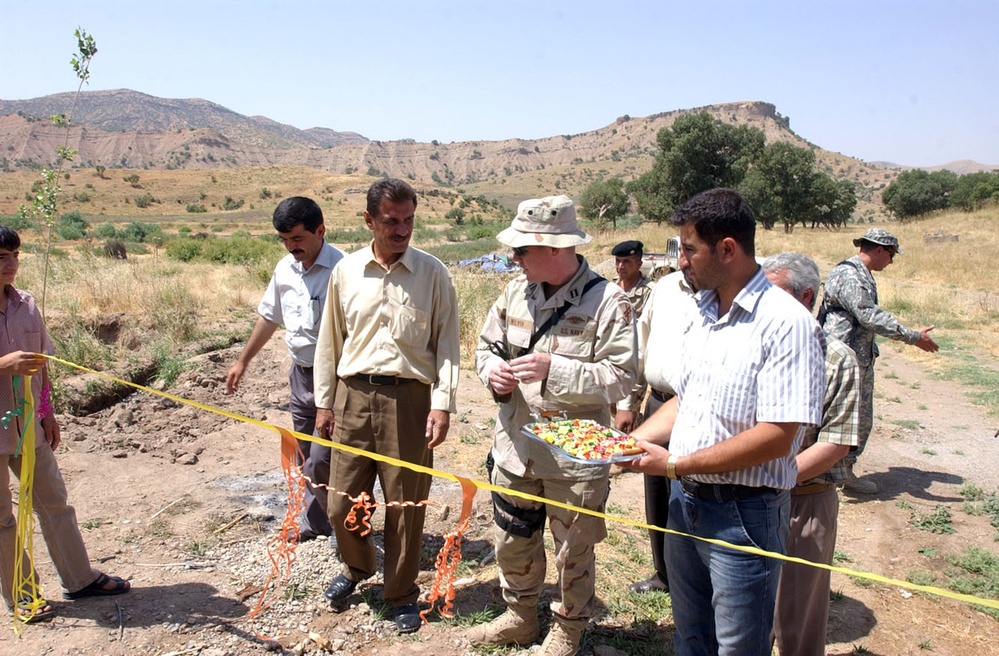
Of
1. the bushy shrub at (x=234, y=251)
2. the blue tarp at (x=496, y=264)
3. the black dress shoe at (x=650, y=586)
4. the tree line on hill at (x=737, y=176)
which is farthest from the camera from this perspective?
the tree line on hill at (x=737, y=176)

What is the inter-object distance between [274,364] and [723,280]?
7.36 meters

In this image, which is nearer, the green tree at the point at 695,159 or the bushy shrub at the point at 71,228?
the bushy shrub at the point at 71,228

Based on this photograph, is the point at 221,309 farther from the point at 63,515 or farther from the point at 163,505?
the point at 63,515

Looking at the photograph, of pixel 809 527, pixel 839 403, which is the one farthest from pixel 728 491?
pixel 809 527

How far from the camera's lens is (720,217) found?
1.92m

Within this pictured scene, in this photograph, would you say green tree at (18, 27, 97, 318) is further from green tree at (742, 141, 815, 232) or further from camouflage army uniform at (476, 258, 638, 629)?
green tree at (742, 141, 815, 232)

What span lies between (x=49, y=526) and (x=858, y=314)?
206 inches

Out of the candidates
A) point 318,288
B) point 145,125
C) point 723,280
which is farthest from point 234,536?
point 145,125

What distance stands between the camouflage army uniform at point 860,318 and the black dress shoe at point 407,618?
336cm

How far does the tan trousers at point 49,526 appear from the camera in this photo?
322 cm

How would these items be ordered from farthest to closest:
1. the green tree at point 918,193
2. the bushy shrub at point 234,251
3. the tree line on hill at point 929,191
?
the green tree at point 918,193 < the tree line on hill at point 929,191 < the bushy shrub at point 234,251

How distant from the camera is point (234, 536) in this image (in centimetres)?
430

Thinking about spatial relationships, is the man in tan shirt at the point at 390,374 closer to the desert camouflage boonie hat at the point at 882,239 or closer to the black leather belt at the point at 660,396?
the black leather belt at the point at 660,396

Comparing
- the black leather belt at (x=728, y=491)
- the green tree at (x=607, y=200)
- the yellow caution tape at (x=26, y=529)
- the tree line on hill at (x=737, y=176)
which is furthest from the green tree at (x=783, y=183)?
the yellow caution tape at (x=26, y=529)
